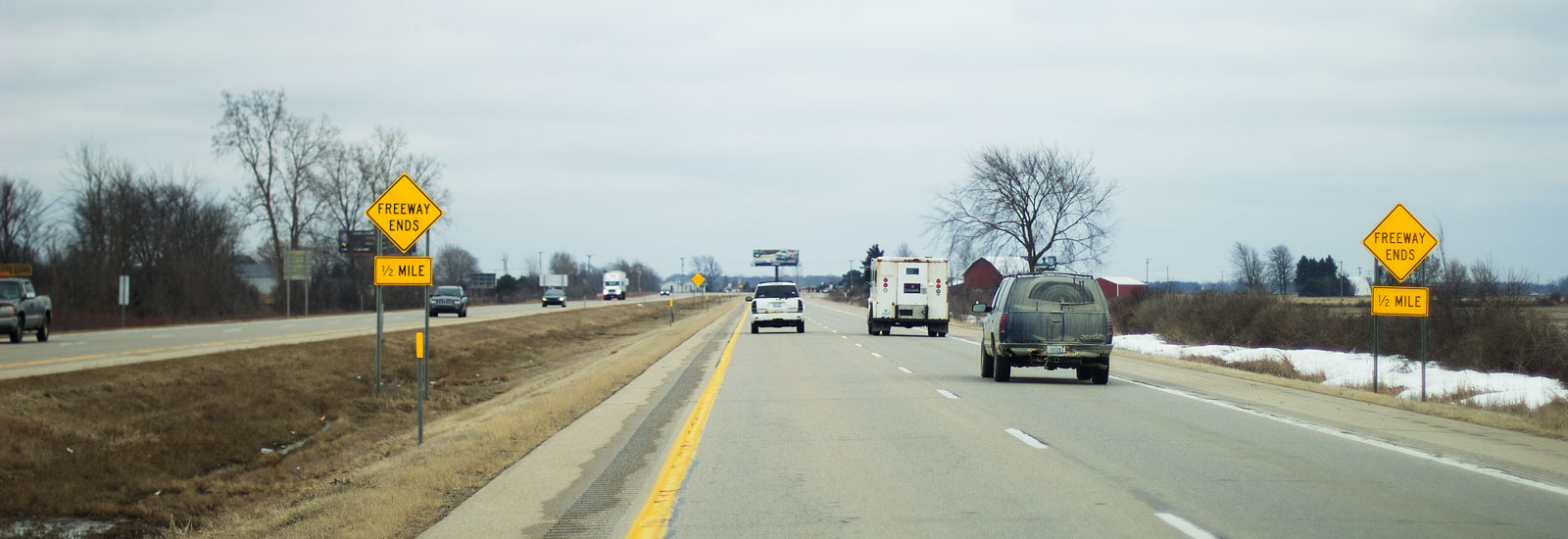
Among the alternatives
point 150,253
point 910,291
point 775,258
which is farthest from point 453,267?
point 910,291

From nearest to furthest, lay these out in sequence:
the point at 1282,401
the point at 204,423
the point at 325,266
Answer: the point at 1282,401, the point at 204,423, the point at 325,266

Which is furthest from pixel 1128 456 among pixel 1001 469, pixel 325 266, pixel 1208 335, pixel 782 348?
pixel 325 266

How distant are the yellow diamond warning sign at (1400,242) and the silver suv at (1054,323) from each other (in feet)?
16.9

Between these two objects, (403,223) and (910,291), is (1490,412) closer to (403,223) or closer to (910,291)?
(403,223)

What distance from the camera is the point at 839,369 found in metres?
24.0

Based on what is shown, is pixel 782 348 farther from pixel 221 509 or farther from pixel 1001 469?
pixel 1001 469

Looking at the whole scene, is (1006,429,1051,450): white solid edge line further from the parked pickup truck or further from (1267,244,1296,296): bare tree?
(1267,244,1296,296): bare tree

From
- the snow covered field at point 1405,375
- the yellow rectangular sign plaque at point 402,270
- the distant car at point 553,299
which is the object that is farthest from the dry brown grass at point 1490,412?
the distant car at point 553,299

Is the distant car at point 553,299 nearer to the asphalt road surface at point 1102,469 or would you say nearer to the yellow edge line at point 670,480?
the asphalt road surface at point 1102,469

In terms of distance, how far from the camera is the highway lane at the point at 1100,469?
752 cm

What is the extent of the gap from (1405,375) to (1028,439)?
944 inches

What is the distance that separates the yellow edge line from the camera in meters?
7.57

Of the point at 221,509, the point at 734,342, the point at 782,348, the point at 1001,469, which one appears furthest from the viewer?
the point at 734,342

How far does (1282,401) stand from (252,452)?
15.8 meters
